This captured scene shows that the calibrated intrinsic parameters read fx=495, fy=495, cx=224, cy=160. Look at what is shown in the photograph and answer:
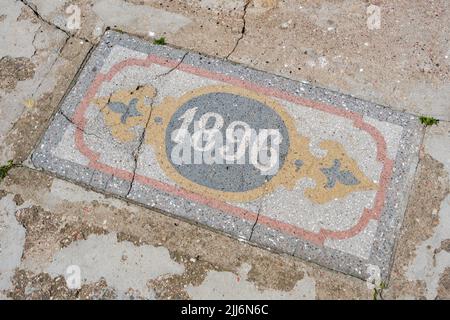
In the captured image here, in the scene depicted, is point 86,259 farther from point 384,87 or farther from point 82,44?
point 384,87

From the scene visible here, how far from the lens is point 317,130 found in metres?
4.71

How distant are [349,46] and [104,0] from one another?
2.83 meters

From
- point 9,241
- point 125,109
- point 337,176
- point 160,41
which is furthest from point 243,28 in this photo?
point 9,241

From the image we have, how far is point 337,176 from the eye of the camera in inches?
176

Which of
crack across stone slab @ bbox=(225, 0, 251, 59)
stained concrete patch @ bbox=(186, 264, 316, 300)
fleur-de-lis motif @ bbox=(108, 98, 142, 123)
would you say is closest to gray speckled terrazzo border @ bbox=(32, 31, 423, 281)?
crack across stone slab @ bbox=(225, 0, 251, 59)

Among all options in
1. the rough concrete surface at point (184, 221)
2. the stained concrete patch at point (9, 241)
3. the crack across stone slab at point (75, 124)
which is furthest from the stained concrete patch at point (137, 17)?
the stained concrete patch at point (9, 241)

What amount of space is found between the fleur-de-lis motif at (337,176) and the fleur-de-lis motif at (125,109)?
1905 mm

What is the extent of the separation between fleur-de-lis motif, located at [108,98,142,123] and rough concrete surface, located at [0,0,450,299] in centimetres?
60

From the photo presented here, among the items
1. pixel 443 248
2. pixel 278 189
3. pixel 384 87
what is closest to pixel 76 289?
pixel 278 189

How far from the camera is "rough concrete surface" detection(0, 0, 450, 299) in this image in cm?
409

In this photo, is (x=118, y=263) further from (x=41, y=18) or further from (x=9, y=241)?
(x=41, y=18)

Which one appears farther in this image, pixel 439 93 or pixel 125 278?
pixel 439 93
